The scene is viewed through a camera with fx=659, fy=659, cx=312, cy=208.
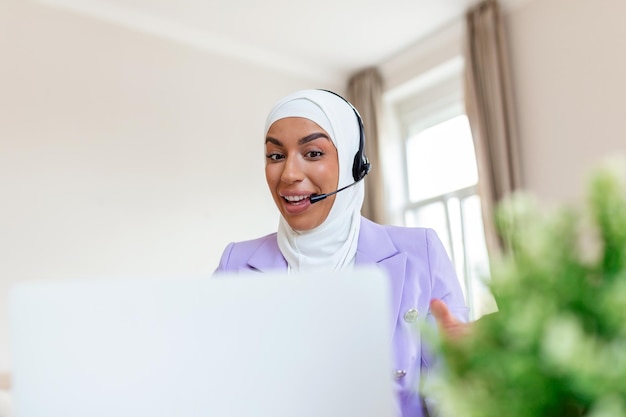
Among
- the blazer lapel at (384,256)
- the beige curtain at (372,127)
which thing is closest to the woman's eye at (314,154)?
the blazer lapel at (384,256)

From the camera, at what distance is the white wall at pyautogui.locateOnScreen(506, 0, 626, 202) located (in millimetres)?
3332

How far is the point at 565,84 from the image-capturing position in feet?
11.8

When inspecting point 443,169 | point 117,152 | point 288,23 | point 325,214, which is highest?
point 288,23

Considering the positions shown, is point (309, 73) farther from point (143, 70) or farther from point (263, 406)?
point (263, 406)

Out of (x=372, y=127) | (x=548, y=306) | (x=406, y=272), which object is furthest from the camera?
(x=372, y=127)

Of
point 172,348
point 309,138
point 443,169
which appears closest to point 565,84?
point 443,169

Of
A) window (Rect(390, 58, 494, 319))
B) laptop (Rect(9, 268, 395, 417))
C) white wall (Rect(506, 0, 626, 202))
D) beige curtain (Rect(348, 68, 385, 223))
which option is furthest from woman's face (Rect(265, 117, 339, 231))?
beige curtain (Rect(348, 68, 385, 223))

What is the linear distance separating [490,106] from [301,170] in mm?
2944

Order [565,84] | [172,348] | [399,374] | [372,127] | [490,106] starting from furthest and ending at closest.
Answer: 1. [372,127]
2. [490,106]
3. [565,84]
4. [399,374]
5. [172,348]

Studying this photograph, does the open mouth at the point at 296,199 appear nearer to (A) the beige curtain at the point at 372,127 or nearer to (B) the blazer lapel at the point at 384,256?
(B) the blazer lapel at the point at 384,256

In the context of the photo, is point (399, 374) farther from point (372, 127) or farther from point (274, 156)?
point (372, 127)

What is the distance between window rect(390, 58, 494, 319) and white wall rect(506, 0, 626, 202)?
0.47 meters

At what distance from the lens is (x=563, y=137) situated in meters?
3.58

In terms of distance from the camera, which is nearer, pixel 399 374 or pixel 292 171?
pixel 399 374
